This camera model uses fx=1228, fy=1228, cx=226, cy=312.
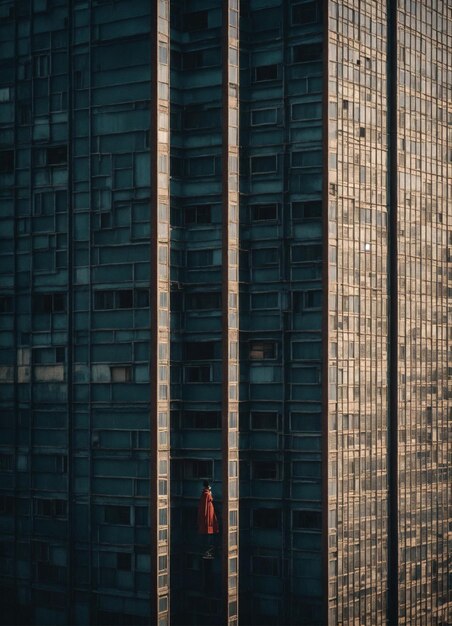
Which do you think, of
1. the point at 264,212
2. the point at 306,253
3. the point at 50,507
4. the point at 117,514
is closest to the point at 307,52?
the point at 264,212

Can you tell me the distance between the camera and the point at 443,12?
336 feet

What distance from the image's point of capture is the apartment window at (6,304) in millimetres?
92250

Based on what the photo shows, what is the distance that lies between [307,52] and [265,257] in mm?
15294

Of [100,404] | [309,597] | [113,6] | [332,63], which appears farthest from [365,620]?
[113,6]

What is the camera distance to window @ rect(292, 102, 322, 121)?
3511 inches

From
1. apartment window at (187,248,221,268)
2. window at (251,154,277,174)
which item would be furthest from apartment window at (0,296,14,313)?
window at (251,154,277,174)

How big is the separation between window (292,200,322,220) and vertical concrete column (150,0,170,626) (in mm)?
9505

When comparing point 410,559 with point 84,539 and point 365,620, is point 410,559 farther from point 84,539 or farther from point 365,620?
point 84,539

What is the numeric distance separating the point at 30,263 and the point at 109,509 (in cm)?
1909

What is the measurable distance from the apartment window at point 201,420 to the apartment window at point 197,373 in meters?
2.33

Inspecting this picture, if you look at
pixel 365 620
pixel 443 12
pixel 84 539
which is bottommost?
pixel 365 620

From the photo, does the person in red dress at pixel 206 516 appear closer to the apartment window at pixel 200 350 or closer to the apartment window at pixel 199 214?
the apartment window at pixel 200 350

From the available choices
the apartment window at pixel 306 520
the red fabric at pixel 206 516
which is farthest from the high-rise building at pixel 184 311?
the red fabric at pixel 206 516

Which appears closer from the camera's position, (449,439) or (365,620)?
(365,620)
